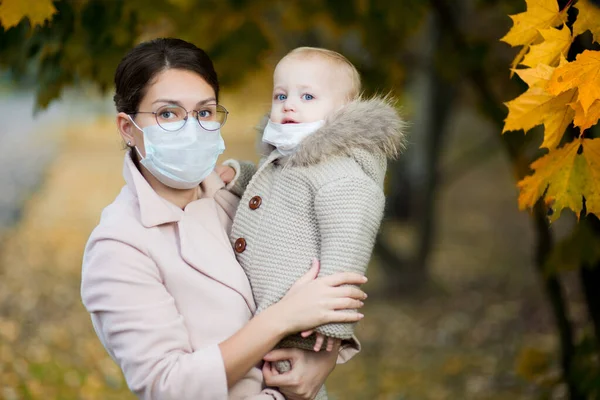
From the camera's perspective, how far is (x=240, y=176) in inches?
106

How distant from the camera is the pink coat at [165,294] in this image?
2068 millimetres

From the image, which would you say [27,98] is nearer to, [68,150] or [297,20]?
[68,150]

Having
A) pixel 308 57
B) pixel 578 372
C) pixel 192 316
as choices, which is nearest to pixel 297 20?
pixel 578 372

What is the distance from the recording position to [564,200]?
2.42m

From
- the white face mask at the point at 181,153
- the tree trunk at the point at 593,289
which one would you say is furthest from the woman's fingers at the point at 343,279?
the tree trunk at the point at 593,289

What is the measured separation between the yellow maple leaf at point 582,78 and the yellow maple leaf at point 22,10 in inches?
64.7

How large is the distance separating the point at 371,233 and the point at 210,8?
3758 millimetres

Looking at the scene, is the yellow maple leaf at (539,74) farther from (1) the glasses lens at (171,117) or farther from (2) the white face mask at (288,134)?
(1) the glasses lens at (171,117)

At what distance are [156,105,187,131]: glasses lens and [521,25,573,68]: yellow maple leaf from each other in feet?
3.33

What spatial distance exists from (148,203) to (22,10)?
873mm

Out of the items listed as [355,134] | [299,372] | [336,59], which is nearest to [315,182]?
[355,134]

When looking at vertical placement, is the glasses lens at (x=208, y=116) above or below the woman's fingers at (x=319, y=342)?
above

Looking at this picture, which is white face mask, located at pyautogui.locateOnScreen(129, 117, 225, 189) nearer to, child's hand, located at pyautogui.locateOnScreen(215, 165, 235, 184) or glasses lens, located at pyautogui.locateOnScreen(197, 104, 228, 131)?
glasses lens, located at pyautogui.locateOnScreen(197, 104, 228, 131)

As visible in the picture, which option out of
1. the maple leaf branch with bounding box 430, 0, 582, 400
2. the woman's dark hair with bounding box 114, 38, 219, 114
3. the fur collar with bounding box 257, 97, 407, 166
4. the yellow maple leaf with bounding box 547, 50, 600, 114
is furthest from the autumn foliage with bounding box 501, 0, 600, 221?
the maple leaf branch with bounding box 430, 0, 582, 400
